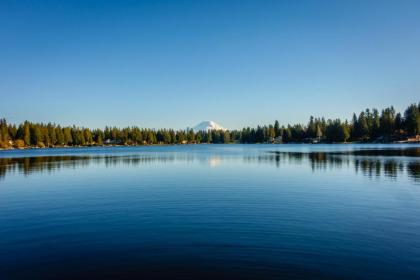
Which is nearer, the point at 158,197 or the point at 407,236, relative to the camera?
the point at 407,236

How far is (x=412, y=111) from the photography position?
18875cm

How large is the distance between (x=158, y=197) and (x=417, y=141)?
200735 millimetres

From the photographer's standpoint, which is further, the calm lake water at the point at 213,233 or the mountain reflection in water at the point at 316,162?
the mountain reflection in water at the point at 316,162

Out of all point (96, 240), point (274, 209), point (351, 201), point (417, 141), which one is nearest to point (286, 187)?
point (351, 201)

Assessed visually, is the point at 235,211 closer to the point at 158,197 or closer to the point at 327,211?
the point at 327,211

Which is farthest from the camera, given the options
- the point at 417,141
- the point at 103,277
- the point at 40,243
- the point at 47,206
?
the point at 417,141

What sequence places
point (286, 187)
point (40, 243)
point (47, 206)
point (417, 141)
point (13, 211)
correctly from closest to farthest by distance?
point (40, 243) → point (13, 211) → point (47, 206) → point (286, 187) → point (417, 141)

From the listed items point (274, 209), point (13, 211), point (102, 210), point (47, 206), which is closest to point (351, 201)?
point (274, 209)

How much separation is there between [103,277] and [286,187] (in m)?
24.7

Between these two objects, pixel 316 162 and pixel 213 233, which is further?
pixel 316 162

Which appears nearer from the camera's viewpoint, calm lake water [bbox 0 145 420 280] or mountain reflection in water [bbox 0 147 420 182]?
calm lake water [bbox 0 145 420 280]

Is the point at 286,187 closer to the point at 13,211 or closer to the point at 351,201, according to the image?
the point at 351,201

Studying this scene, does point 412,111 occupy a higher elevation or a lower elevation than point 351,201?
higher

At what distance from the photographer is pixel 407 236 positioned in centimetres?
1648
